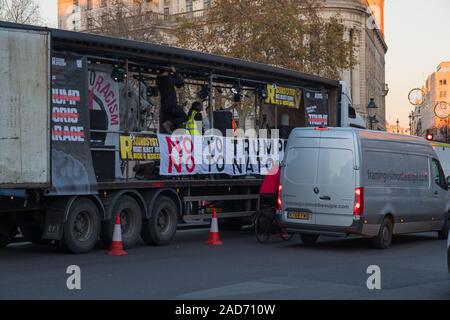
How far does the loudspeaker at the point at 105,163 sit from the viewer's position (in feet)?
51.7

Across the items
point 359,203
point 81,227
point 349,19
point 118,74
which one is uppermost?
point 349,19

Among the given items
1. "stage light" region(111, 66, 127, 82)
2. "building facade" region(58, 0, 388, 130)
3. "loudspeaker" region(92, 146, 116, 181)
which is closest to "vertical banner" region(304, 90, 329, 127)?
"stage light" region(111, 66, 127, 82)

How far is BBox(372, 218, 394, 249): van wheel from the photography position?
16.2 meters

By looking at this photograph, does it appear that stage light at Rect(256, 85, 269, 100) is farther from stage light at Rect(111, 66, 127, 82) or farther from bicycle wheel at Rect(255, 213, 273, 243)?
stage light at Rect(111, 66, 127, 82)

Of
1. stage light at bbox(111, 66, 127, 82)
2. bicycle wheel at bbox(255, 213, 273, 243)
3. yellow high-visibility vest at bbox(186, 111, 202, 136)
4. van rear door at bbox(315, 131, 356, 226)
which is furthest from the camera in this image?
yellow high-visibility vest at bbox(186, 111, 202, 136)

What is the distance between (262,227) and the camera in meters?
17.5

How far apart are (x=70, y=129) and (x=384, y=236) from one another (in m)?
6.84

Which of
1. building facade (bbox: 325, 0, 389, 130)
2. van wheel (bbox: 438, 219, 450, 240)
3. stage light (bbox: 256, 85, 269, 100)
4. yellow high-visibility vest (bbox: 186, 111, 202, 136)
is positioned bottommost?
van wheel (bbox: 438, 219, 450, 240)

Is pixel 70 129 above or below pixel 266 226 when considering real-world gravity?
above

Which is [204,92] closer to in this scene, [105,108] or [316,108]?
[105,108]

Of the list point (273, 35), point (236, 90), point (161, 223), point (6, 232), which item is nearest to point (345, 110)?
point (236, 90)

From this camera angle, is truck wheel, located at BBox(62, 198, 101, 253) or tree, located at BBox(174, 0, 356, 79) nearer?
truck wheel, located at BBox(62, 198, 101, 253)

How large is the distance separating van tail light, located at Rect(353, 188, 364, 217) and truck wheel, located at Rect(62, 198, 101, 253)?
502 cm

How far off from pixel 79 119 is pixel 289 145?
473cm
